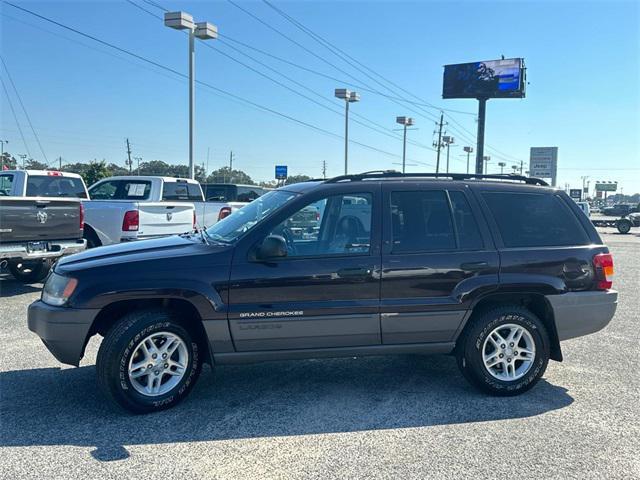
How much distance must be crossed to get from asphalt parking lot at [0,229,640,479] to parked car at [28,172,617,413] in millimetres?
330

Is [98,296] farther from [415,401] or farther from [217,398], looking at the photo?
[415,401]

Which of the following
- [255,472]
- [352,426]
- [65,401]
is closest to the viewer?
[255,472]

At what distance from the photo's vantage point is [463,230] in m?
4.58

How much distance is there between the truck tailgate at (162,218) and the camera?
1012 centimetres

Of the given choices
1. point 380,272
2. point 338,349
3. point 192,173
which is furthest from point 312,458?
point 192,173

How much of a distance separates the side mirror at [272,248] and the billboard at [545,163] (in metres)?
61.1

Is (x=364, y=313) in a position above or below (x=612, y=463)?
above

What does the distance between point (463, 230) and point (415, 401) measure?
1492 millimetres

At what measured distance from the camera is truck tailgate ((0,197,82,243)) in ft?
25.9

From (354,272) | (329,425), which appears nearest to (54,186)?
(354,272)

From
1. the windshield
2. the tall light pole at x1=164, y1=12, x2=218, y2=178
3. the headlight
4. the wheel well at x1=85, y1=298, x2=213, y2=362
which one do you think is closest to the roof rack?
the windshield

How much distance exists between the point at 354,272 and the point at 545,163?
6214 centimetres

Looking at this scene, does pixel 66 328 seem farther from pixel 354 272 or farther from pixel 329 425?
pixel 354 272

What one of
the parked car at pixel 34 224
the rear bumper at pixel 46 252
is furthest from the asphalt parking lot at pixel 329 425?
the parked car at pixel 34 224
